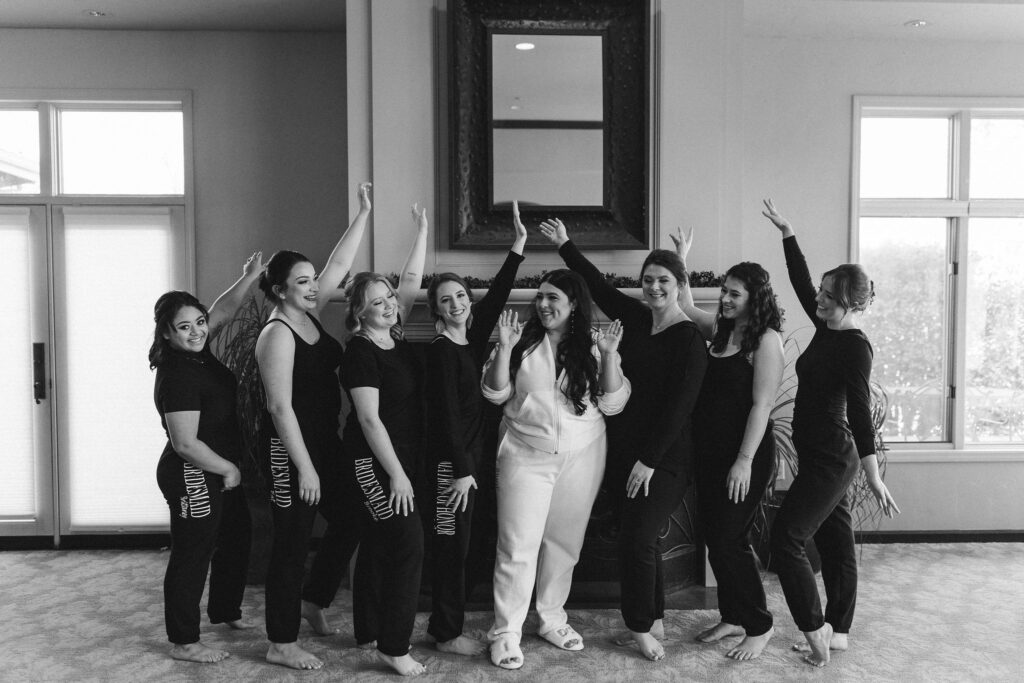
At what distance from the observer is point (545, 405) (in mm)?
2908

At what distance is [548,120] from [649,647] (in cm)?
241

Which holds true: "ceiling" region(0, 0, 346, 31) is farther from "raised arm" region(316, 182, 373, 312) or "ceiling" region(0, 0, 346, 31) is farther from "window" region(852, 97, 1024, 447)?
"window" region(852, 97, 1024, 447)

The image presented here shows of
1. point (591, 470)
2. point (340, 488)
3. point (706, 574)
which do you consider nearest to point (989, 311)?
point (706, 574)

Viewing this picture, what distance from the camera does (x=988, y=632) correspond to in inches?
126

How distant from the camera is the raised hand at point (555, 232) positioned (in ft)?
11.1

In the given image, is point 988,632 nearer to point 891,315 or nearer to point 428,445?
point 891,315

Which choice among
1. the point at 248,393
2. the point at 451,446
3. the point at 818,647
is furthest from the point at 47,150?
the point at 818,647

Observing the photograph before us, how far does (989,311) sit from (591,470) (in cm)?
311

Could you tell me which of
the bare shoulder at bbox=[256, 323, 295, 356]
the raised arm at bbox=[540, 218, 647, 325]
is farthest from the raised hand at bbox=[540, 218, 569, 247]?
the bare shoulder at bbox=[256, 323, 295, 356]

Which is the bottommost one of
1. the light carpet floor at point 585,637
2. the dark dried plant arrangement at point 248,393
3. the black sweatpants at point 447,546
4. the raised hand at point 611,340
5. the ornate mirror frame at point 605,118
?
the light carpet floor at point 585,637

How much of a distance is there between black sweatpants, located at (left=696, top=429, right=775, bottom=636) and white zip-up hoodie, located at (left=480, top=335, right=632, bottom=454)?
0.46 meters

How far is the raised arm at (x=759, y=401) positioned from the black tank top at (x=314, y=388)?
152 centimetres

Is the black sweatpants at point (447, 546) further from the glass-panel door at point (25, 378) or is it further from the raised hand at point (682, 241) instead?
the glass-panel door at point (25, 378)

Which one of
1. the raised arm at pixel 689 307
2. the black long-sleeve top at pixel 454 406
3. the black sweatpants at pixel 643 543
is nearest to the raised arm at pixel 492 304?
the black long-sleeve top at pixel 454 406
